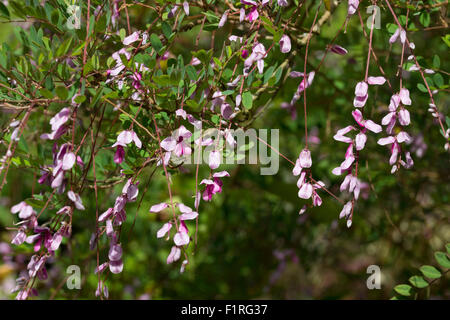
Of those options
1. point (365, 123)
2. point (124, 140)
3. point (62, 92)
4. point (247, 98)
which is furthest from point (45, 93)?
point (365, 123)

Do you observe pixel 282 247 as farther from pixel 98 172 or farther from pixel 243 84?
pixel 243 84

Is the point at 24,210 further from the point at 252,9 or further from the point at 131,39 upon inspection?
the point at 252,9

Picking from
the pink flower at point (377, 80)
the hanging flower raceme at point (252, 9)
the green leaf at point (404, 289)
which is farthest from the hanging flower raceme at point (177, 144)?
the green leaf at point (404, 289)

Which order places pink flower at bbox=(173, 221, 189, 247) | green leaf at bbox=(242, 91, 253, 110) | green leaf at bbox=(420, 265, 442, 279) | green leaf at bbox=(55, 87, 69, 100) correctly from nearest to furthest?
green leaf at bbox=(55, 87, 69, 100)
pink flower at bbox=(173, 221, 189, 247)
green leaf at bbox=(242, 91, 253, 110)
green leaf at bbox=(420, 265, 442, 279)

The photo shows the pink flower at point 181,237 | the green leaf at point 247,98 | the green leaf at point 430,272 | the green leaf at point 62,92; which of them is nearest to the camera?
the green leaf at point 62,92

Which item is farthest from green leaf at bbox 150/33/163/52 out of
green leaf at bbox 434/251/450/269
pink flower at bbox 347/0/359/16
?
green leaf at bbox 434/251/450/269

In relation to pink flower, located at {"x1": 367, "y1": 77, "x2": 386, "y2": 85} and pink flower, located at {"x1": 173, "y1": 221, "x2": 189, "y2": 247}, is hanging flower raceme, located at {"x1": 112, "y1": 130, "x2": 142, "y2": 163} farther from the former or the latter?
pink flower, located at {"x1": 367, "y1": 77, "x2": 386, "y2": 85}

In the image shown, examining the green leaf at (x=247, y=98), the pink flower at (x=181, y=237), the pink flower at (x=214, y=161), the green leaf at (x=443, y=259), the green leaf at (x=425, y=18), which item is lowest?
the green leaf at (x=443, y=259)

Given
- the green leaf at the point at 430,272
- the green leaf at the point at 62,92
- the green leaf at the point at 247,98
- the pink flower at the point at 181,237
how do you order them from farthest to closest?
1. the green leaf at the point at 430,272
2. the green leaf at the point at 247,98
3. the pink flower at the point at 181,237
4. the green leaf at the point at 62,92

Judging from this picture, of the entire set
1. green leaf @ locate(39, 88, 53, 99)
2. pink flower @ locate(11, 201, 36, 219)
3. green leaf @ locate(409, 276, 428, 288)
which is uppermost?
green leaf @ locate(39, 88, 53, 99)

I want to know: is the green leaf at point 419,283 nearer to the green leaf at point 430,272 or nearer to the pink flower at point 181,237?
the green leaf at point 430,272

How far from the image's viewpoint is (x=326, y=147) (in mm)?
1708
